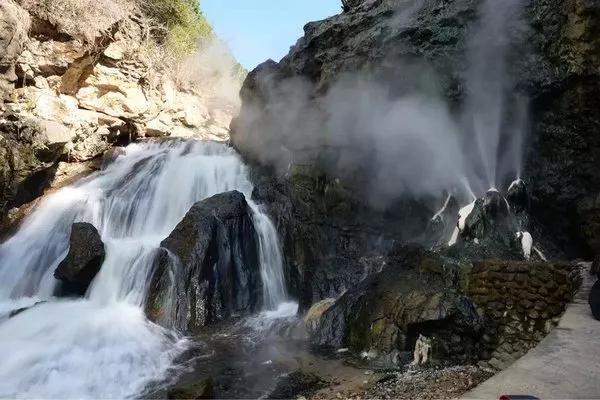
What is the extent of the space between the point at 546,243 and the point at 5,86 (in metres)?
17.0

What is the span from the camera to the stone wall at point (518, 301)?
23.2 ft

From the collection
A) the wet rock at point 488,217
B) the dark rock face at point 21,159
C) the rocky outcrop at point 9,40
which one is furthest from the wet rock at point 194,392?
the rocky outcrop at point 9,40

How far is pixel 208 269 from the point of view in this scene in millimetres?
11805

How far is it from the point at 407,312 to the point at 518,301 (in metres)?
1.80

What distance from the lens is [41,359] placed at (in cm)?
825

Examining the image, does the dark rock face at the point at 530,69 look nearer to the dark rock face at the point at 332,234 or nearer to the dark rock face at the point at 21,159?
the dark rock face at the point at 332,234

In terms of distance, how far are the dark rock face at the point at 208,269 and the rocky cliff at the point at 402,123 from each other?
51.3 inches

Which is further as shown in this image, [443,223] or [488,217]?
[443,223]

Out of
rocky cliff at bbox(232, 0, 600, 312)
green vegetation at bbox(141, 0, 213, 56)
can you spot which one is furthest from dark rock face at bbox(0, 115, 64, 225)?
green vegetation at bbox(141, 0, 213, 56)

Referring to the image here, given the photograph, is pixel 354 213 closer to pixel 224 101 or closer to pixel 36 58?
pixel 36 58

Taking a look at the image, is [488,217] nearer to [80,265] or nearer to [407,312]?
[407,312]

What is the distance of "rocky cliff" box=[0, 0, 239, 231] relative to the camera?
49.1ft

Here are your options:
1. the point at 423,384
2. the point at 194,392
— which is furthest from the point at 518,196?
the point at 194,392

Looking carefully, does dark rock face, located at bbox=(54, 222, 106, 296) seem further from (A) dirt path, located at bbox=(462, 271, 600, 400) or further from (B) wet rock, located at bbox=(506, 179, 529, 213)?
(B) wet rock, located at bbox=(506, 179, 529, 213)
